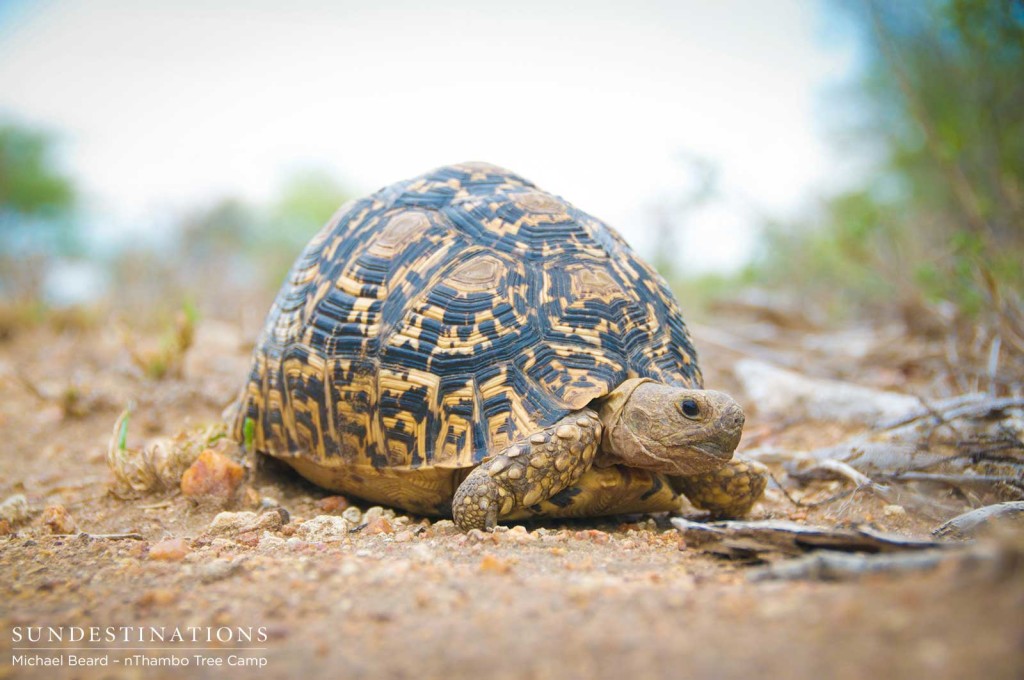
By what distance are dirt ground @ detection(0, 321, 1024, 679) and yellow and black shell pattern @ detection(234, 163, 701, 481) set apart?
1.17 ft

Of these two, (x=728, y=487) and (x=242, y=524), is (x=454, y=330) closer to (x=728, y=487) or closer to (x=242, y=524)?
(x=242, y=524)

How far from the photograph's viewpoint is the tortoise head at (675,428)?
2.53m

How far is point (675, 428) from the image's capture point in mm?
2555

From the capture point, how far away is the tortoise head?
2533 millimetres

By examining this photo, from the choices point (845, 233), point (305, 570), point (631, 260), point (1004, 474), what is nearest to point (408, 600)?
point (305, 570)

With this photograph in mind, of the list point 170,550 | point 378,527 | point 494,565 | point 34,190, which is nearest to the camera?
point 494,565

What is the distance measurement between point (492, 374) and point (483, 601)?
107 cm

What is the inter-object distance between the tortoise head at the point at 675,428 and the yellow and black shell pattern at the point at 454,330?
148mm

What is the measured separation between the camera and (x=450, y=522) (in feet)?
8.96

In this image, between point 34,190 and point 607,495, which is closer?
point 607,495

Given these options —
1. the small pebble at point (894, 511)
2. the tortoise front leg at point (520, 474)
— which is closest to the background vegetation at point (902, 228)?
the small pebble at point (894, 511)

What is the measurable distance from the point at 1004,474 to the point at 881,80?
11154mm

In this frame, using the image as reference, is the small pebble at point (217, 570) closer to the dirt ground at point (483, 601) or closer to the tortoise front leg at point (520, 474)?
the dirt ground at point (483, 601)

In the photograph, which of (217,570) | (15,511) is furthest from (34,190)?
(217,570)
